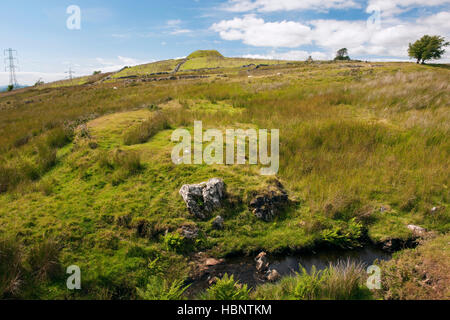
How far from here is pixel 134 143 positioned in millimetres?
8852

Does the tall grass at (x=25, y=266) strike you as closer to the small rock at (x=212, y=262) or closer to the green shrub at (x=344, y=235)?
the small rock at (x=212, y=262)

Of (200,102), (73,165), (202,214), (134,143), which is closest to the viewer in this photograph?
(202,214)

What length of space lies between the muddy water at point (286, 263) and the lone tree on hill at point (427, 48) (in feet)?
205

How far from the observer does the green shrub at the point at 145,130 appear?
349 inches

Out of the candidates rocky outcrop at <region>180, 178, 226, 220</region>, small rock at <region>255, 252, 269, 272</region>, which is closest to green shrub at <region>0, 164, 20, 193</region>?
rocky outcrop at <region>180, 178, 226, 220</region>

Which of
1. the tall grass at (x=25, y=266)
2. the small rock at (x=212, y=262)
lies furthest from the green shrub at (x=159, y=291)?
the tall grass at (x=25, y=266)

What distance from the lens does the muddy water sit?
176 inches

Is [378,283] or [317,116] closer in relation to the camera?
[378,283]

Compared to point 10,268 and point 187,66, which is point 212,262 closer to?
point 10,268

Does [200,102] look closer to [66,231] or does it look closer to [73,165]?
A: [73,165]
